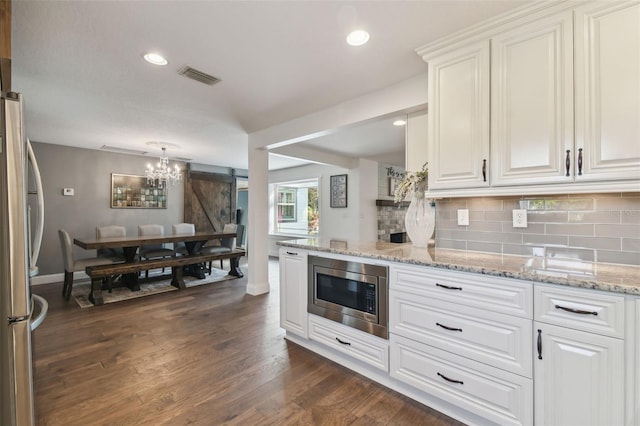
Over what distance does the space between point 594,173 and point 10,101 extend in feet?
9.24

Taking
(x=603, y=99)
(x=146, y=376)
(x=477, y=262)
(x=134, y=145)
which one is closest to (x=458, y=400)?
(x=477, y=262)

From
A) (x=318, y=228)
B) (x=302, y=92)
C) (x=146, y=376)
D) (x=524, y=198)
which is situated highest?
(x=302, y=92)

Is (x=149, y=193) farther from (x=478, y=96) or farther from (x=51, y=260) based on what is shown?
(x=478, y=96)

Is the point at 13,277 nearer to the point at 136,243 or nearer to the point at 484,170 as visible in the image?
the point at 484,170

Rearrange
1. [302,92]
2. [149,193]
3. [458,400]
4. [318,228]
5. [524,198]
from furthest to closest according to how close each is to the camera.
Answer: [318,228] → [149,193] → [302,92] → [524,198] → [458,400]

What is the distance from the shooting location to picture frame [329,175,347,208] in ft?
20.2

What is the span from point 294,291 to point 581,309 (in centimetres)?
193

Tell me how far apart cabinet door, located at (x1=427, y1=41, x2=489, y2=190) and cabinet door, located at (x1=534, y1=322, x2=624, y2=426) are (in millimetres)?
926

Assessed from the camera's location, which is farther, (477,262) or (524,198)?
(524,198)

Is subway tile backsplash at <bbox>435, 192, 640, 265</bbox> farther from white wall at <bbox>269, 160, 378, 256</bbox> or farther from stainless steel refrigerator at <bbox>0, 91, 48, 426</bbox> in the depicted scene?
white wall at <bbox>269, 160, 378, 256</bbox>

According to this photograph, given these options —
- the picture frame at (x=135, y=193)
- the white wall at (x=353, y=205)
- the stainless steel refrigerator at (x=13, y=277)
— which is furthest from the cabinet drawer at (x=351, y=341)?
the picture frame at (x=135, y=193)

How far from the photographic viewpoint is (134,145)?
16.6 feet

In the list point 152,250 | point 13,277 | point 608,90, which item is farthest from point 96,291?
point 608,90

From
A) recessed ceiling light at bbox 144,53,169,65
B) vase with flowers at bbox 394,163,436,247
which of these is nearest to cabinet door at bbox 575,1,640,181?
vase with flowers at bbox 394,163,436,247
